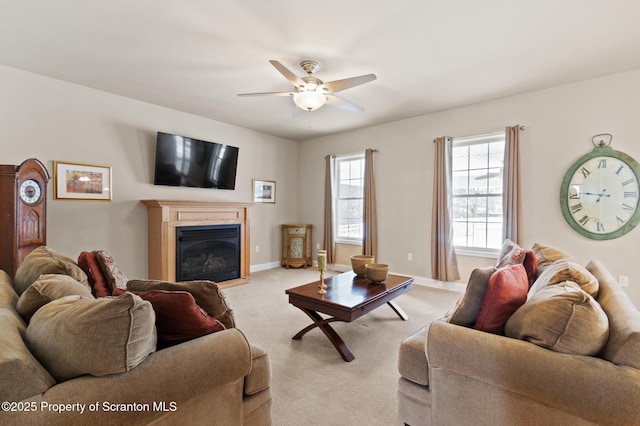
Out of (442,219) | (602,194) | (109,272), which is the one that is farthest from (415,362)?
(602,194)

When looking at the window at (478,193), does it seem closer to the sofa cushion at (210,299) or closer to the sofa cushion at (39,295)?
the sofa cushion at (210,299)

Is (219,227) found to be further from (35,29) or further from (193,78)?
(35,29)

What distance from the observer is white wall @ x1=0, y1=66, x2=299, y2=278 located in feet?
10.6

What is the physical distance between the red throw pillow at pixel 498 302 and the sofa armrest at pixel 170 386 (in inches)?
43.2

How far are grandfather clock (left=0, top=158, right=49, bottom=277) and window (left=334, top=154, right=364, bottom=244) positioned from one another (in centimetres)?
432

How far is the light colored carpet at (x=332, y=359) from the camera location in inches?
68.4

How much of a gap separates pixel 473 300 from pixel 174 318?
138 centimetres

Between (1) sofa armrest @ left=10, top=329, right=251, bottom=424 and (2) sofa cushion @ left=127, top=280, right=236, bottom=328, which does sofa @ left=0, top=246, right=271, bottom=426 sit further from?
(2) sofa cushion @ left=127, top=280, right=236, bottom=328

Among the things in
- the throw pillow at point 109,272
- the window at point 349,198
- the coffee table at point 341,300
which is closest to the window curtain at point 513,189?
the coffee table at point 341,300

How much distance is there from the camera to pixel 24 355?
32.0 inches

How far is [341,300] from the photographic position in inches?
93.7

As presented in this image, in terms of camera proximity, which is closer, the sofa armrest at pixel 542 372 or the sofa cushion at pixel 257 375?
the sofa armrest at pixel 542 372

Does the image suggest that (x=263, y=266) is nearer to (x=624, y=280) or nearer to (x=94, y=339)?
(x=94, y=339)

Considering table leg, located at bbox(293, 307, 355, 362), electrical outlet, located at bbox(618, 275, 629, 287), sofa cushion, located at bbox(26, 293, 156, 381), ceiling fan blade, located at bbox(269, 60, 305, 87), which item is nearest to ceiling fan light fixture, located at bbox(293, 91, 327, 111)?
ceiling fan blade, located at bbox(269, 60, 305, 87)
